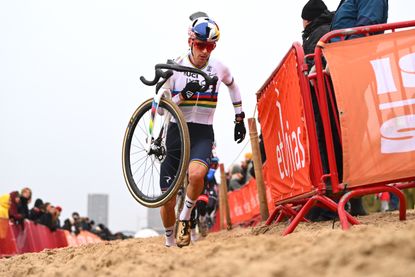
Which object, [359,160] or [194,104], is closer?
[359,160]

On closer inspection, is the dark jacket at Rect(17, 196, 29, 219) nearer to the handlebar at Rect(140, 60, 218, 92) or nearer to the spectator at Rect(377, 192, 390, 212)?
the spectator at Rect(377, 192, 390, 212)

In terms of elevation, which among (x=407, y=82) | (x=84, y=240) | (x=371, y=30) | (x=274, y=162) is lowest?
(x=84, y=240)

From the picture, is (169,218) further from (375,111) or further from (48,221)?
(48,221)

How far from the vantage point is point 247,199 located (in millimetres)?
15117

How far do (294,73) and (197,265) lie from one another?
3.01 meters

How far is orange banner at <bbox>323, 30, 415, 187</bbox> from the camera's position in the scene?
497 cm

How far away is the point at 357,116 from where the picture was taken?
5.05 metres

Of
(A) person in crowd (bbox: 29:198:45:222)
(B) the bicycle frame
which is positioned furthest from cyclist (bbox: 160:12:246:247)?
(A) person in crowd (bbox: 29:198:45:222)

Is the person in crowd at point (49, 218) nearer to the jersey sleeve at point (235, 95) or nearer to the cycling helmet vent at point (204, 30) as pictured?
the jersey sleeve at point (235, 95)

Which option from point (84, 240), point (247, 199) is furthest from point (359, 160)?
point (84, 240)

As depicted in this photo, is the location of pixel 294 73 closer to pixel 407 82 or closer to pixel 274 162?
pixel 407 82

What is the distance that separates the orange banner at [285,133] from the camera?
18.1 ft

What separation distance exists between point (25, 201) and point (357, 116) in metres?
8.90

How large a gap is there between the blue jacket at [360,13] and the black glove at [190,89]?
1.55 meters
